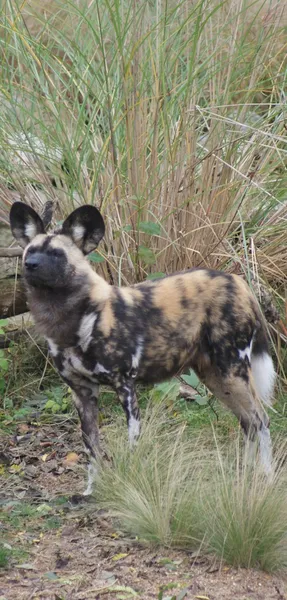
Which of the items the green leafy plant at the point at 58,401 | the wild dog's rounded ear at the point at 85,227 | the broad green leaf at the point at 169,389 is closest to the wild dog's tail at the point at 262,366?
the broad green leaf at the point at 169,389

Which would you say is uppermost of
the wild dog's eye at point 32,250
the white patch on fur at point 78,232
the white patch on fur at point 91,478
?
the white patch on fur at point 78,232

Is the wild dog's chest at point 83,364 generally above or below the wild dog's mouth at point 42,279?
below

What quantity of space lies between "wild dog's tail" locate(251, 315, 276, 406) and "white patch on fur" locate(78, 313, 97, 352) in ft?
2.54

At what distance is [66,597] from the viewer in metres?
2.93

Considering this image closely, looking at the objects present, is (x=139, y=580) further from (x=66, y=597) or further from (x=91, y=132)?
(x=91, y=132)

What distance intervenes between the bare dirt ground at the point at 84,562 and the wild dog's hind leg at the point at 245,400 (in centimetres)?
73

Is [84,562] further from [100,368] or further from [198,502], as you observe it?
[100,368]

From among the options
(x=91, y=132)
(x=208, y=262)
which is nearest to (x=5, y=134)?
(x=91, y=132)

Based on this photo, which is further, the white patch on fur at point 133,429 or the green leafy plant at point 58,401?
the green leafy plant at point 58,401

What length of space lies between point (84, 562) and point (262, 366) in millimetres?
1253

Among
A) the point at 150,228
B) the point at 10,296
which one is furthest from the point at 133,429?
the point at 10,296

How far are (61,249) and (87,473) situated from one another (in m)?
1.01

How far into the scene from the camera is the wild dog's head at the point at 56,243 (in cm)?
359

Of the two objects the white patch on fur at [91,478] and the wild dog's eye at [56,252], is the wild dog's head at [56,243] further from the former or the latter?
the white patch on fur at [91,478]
